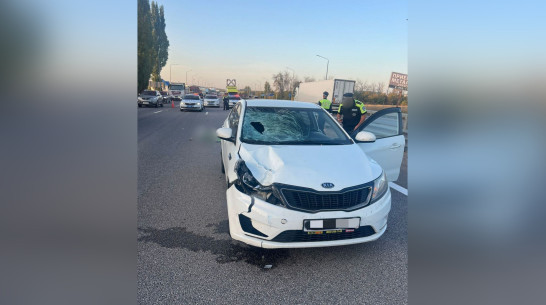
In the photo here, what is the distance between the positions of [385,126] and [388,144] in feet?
1.11

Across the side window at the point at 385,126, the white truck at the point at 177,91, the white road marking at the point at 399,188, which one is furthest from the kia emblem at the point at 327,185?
the white truck at the point at 177,91

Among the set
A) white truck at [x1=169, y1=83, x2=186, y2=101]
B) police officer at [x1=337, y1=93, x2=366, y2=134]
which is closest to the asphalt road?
police officer at [x1=337, y1=93, x2=366, y2=134]

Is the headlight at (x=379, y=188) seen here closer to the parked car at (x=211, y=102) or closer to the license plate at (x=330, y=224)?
the license plate at (x=330, y=224)

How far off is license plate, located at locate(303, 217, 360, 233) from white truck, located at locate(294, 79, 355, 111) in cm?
1954

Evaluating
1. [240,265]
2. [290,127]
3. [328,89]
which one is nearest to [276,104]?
[290,127]

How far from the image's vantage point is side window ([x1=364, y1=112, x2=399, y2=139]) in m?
4.24

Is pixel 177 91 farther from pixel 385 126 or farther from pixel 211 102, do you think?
pixel 385 126
